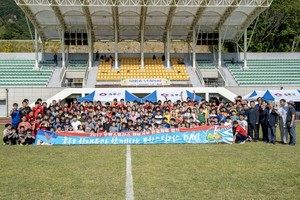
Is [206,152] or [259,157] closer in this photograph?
[259,157]

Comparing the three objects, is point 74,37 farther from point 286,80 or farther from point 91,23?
point 286,80

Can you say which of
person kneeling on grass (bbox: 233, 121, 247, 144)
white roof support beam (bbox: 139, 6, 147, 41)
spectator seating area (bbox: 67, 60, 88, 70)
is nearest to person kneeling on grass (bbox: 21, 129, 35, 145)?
person kneeling on grass (bbox: 233, 121, 247, 144)

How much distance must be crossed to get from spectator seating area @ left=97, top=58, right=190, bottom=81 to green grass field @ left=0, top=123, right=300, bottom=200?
87.4 ft

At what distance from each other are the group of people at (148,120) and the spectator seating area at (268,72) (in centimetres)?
2241

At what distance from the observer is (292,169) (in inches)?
387

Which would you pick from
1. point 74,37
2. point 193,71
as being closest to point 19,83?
point 74,37

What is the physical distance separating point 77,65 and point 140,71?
656 centimetres

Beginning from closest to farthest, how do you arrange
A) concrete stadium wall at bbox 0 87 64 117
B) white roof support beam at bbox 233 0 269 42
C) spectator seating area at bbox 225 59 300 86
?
1. concrete stadium wall at bbox 0 87 64 117
2. white roof support beam at bbox 233 0 269 42
3. spectator seating area at bbox 225 59 300 86

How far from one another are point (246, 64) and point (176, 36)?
8.15 metres

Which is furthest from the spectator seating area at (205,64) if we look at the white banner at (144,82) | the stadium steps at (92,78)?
the stadium steps at (92,78)

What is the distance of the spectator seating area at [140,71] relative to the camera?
40.6 meters

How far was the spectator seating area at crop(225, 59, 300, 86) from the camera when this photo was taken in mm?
39969

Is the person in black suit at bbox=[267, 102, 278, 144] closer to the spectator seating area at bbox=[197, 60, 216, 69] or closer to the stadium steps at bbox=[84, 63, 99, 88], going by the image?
the stadium steps at bbox=[84, 63, 99, 88]

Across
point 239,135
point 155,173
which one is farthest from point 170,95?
point 155,173
